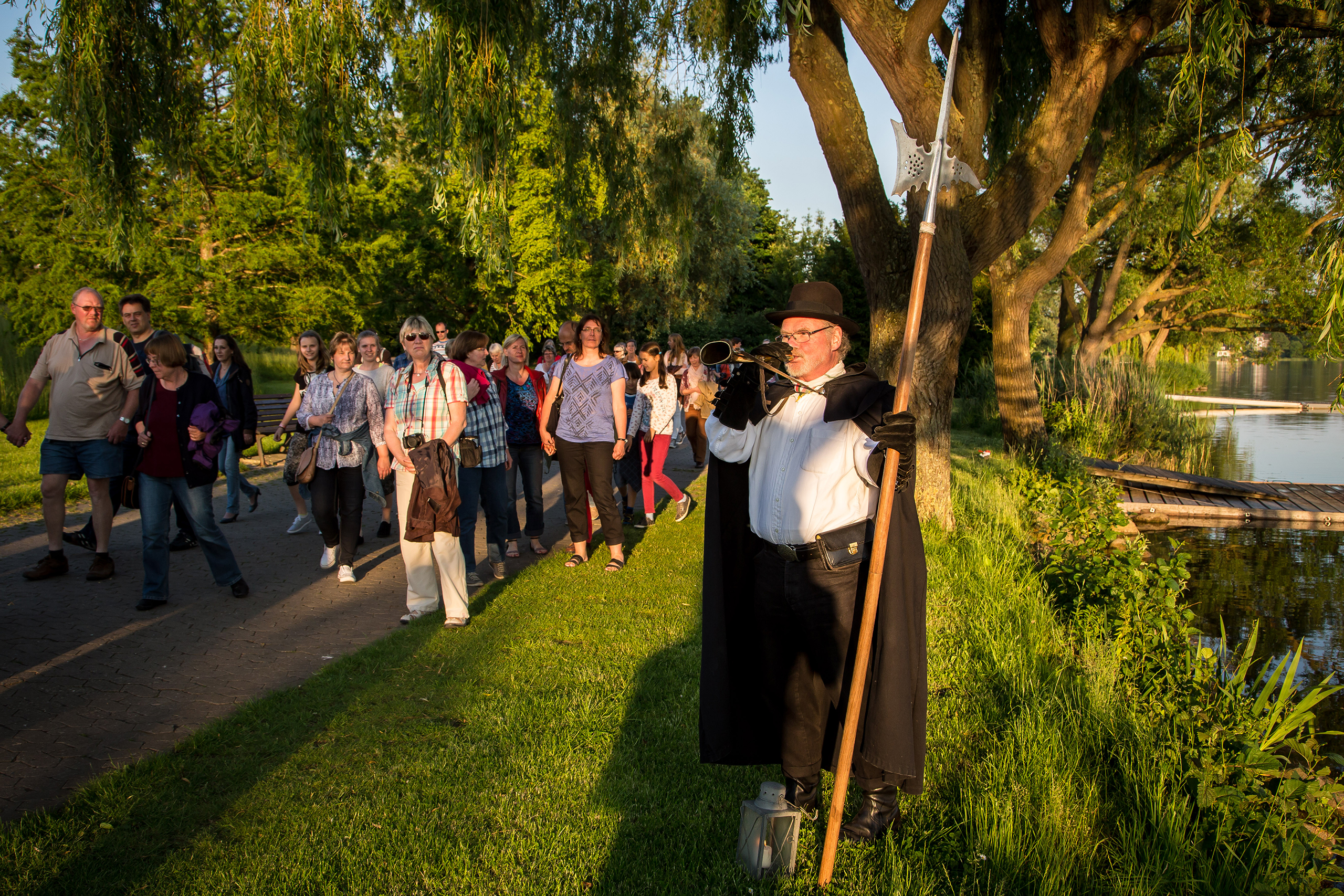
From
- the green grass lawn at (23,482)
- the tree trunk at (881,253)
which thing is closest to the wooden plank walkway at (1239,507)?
the tree trunk at (881,253)

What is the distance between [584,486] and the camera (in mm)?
7809

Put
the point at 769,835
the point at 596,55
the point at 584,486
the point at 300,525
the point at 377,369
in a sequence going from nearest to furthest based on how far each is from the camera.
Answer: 1. the point at 769,835
2. the point at 584,486
3. the point at 377,369
4. the point at 300,525
5. the point at 596,55

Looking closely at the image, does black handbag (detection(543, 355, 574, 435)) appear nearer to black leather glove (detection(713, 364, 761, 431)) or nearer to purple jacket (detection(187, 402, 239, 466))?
purple jacket (detection(187, 402, 239, 466))

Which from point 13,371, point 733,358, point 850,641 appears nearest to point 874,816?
point 850,641

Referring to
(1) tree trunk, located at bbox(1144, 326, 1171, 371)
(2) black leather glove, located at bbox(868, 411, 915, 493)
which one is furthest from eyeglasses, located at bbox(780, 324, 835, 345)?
(1) tree trunk, located at bbox(1144, 326, 1171, 371)

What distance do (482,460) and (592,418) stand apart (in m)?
1.00

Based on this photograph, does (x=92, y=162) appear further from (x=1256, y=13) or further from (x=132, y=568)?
(x=1256, y=13)

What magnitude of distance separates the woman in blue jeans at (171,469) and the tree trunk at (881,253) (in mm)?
6040

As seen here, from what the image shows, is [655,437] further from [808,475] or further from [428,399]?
[808,475]

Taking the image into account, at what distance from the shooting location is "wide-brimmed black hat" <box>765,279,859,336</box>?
3.46 meters

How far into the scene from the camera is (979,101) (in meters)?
9.46

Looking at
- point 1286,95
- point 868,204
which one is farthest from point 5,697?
point 1286,95

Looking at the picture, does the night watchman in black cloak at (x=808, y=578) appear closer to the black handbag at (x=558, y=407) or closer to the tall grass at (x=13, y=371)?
the black handbag at (x=558, y=407)

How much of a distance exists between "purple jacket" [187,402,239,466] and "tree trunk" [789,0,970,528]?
19.5 ft
